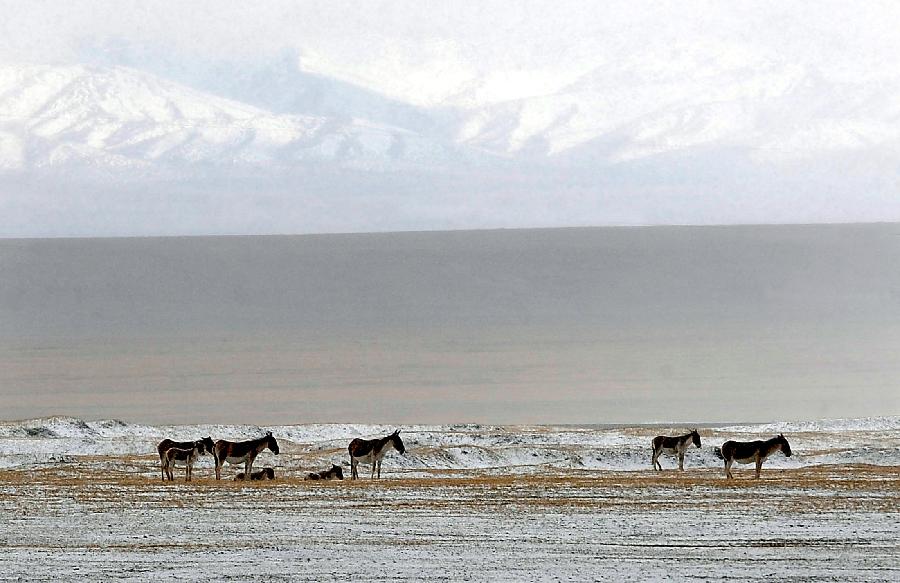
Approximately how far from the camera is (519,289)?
7146 inches

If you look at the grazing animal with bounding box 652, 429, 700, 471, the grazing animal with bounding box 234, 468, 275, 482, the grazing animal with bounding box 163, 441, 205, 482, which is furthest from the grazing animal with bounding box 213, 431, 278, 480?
the grazing animal with bounding box 652, 429, 700, 471

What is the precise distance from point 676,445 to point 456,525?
12.1 meters

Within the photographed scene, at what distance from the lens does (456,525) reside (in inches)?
920

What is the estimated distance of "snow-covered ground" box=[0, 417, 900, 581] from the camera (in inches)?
797

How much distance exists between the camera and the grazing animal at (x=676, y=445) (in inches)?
1325

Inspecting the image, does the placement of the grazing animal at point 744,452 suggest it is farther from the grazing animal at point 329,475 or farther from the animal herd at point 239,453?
the grazing animal at point 329,475

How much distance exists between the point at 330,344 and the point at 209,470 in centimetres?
6672

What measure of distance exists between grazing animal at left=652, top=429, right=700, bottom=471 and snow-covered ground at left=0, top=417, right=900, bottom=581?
0.76 metres

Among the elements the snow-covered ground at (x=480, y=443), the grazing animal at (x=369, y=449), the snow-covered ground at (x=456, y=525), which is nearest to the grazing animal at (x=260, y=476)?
the snow-covered ground at (x=456, y=525)

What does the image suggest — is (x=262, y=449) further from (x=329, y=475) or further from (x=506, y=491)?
(x=506, y=491)

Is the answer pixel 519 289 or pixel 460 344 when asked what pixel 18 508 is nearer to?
pixel 460 344

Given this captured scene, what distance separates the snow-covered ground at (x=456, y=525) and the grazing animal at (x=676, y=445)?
76cm

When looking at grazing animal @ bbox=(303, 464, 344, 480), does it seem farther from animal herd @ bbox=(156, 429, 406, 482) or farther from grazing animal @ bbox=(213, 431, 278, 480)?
grazing animal @ bbox=(213, 431, 278, 480)

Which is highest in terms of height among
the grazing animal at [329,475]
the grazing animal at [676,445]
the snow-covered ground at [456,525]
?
the grazing animal at [676,445]
